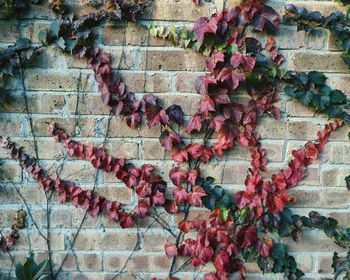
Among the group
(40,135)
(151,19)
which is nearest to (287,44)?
(151,19)

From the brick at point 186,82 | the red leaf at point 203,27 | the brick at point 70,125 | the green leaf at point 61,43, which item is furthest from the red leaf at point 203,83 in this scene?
the green leaf at point 61,43

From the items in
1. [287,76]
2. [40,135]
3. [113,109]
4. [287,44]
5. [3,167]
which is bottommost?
[3,167]

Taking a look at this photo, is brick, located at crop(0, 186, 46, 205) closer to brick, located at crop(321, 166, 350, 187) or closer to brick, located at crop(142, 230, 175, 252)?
brick, located at crop(142, 230, 175, 252)

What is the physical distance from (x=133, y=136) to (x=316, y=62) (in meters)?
0.83

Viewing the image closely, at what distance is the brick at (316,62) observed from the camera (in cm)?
172

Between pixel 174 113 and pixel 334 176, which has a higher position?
pixel 174 113

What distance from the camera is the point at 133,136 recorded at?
1.75m

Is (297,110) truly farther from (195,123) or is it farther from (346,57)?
(195,123)

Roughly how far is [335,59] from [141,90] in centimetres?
82

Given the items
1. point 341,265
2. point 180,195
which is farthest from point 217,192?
point 341,265

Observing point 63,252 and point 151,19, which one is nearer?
point 151,19

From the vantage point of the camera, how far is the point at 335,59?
5.66 feet

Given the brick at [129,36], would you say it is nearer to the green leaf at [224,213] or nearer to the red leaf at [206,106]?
the red leaf at [206,106]

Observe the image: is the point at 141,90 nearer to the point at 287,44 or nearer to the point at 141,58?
the point at 141,58
